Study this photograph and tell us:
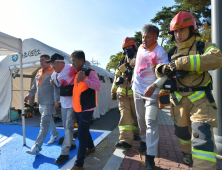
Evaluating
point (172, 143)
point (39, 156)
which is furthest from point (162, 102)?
point (39, 156)

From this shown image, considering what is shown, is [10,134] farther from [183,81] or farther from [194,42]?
[194,42]

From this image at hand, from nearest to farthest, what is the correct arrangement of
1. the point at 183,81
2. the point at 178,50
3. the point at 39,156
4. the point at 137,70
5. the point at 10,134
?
the point at 183,81 → the point at 178,50 → the point at 137,70 → the point at 39,156 → the point at 10,134

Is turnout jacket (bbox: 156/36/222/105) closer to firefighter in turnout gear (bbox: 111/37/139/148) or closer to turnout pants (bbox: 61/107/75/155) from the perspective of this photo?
firefighter in turnout gear (bbox: 111/37/139/148)

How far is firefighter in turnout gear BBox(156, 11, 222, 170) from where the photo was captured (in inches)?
68.4

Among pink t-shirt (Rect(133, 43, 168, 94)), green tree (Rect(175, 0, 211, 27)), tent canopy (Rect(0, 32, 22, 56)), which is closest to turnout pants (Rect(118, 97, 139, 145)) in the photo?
pink t-shirt (Rect(133, 43, 168, 94))

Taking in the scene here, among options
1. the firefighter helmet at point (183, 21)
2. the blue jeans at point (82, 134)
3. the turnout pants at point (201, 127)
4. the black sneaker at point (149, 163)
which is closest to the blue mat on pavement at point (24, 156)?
the blue jeans at point (82, 134)

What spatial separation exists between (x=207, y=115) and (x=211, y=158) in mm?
467

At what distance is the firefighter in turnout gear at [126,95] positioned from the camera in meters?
3.14

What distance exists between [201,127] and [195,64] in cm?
74

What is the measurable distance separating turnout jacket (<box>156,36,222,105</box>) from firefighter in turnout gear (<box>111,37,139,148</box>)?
120 cm

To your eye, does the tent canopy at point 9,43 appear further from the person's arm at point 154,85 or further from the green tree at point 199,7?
the green tree at point 199,7

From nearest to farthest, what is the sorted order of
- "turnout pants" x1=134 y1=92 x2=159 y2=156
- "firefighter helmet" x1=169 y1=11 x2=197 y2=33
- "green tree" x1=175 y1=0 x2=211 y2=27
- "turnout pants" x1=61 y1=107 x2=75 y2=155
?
"firefighter helmet" x1=169 y1=11 x2=197 y2=33 → "turnout pants" x1=134 y1=92 x2=159 y2=156 → "turnout pants" x1=61 y1=107 x2=75 y2=155 → "green tree" x1=175 y1=0 x2=211 y2=27

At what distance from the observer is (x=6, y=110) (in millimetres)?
6766

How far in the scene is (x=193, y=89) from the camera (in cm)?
192
